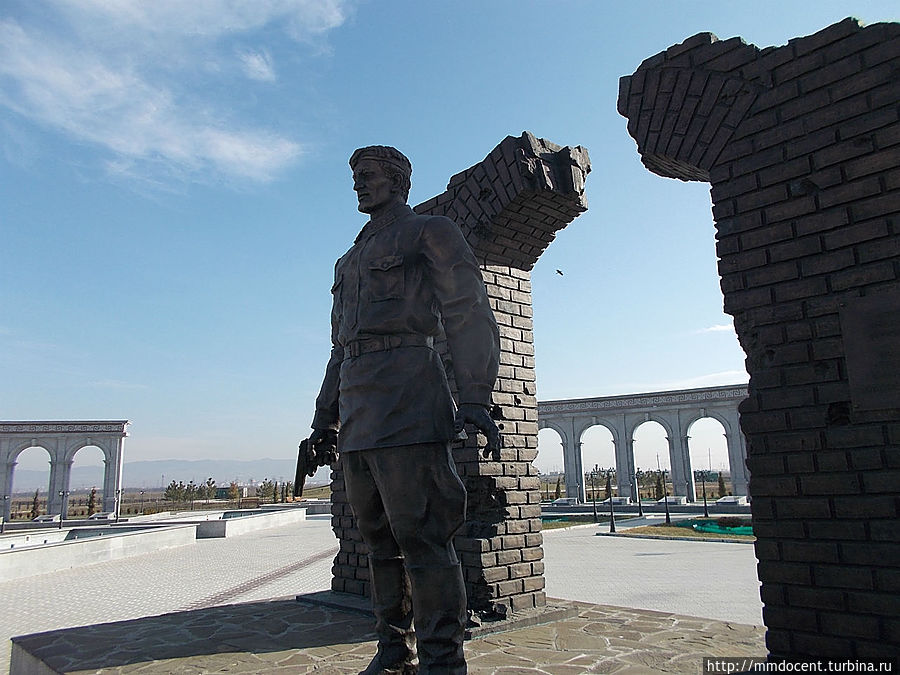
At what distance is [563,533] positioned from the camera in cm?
1750

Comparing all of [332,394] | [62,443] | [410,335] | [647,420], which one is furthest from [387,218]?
[62,443]

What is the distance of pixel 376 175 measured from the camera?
299 centimetres

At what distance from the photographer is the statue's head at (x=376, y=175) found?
2.99 meters

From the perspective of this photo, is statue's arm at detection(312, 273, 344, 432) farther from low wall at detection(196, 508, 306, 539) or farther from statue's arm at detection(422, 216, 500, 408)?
low wall at detection(196, 508, 306, 539)

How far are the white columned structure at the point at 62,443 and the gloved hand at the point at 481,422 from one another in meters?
32.2

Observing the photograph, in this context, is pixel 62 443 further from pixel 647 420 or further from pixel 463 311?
pixel 463 311

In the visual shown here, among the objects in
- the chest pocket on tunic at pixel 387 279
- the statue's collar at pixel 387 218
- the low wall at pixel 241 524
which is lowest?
the low wall at pixel 241 524

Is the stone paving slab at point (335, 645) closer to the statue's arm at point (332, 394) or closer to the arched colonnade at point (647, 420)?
the statue's arm at point (332, 394)

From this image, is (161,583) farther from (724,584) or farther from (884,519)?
(884,519)

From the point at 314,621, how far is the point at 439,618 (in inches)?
111

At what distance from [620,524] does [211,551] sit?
12.0 metres

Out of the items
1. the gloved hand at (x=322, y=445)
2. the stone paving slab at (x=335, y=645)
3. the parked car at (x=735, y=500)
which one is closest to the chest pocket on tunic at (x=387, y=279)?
the gloved hand at (x=322, y=445)

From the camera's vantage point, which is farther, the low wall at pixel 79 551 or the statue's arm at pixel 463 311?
the low wall at pixel 79 551

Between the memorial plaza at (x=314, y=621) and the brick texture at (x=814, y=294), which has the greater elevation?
the brick texture at (x=814, y=294)
